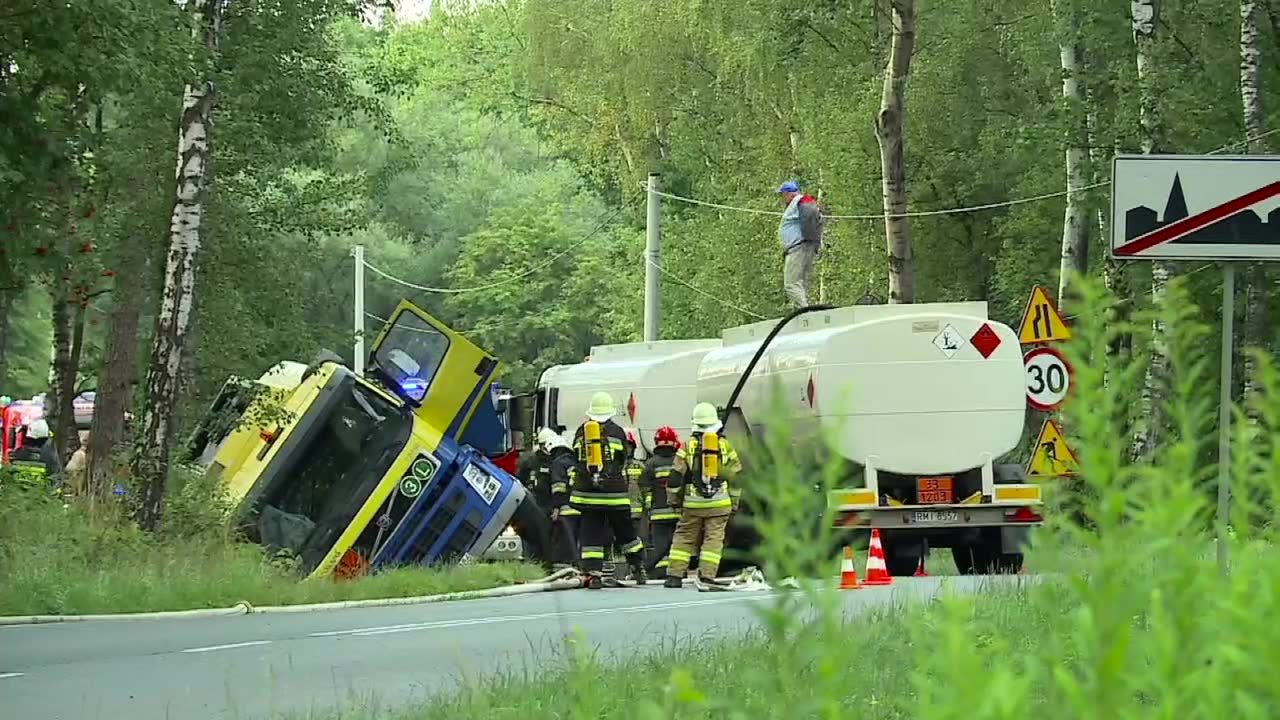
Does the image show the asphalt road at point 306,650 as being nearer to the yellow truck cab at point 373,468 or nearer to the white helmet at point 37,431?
the yellow truck cab at point 373,468

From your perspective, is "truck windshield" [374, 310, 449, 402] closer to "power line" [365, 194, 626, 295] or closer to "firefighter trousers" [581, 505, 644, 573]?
"firefighter trousers" [581, 505, 644, 573]

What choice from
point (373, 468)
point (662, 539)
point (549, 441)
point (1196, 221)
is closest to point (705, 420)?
point (662, 539)

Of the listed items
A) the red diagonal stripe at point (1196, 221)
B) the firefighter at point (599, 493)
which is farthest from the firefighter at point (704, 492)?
the red diagonal stripe at point (1196, 221)

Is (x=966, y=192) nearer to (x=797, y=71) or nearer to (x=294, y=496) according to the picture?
(x=797, y=71)

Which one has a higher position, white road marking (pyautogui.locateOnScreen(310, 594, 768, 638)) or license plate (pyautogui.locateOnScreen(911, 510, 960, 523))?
license plate (pyautogui.locateOnScreen(911, 510, 960, 523))

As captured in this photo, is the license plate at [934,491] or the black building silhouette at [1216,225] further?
the license plate at [934,491]

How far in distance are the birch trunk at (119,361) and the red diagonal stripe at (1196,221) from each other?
19091mm

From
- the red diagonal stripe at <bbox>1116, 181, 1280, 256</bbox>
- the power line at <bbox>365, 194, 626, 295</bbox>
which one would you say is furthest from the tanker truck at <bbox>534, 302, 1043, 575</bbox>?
the power line at <bbox>365, 194, 626, 295</bbox>

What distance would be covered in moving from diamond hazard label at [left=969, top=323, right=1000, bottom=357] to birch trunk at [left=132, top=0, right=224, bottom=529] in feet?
25.8

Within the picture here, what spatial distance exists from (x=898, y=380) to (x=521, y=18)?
31.3 meters

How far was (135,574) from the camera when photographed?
20359 millimetres

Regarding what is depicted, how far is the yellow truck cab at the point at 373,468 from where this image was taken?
24281 mm

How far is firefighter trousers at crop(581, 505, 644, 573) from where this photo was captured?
75.1 ft

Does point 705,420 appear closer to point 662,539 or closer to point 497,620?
point 662,539
